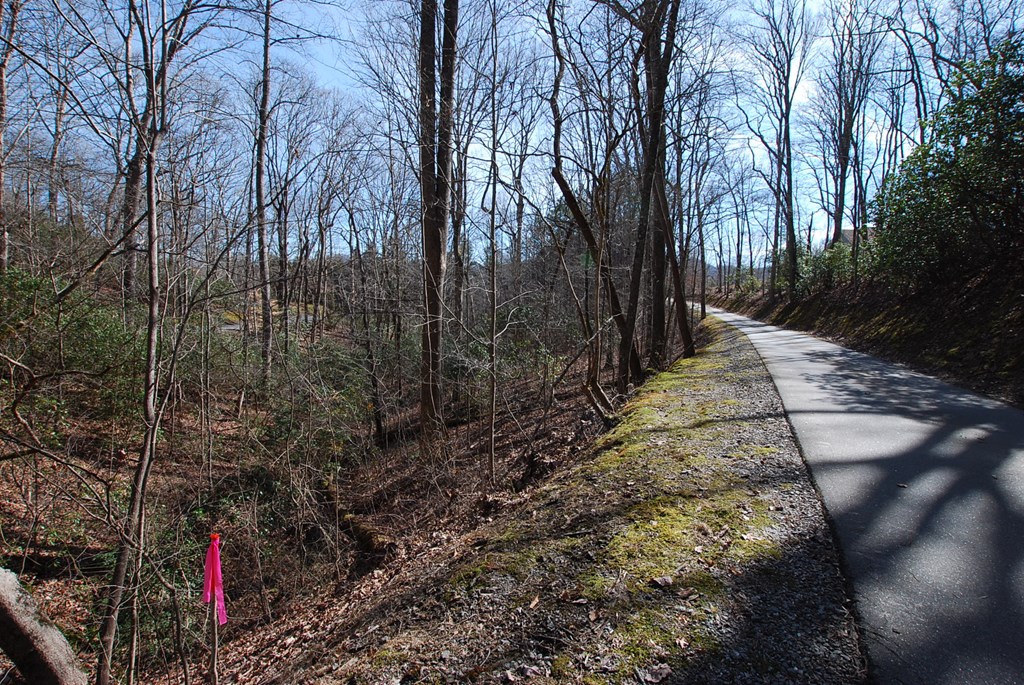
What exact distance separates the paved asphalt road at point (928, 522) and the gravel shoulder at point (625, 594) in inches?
7.0

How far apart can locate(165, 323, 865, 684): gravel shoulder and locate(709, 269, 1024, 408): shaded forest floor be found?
17.0 ft

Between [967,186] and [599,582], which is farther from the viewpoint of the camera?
A: [967,186]

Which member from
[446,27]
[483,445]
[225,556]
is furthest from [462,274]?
[225,556]

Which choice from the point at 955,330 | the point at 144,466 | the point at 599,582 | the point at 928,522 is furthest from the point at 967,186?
the point at 144,466

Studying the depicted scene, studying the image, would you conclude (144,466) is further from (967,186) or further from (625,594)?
(967,186)

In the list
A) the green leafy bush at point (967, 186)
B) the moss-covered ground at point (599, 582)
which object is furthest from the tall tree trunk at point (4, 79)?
the green leafy bush at point (967, 186)

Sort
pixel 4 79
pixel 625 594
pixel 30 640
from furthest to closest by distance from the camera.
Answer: pixel 4 79 → pixel 30 640 → pixel 625 594

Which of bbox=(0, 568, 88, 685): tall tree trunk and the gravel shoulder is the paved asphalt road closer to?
the gravel shoulder

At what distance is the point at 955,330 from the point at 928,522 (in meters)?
9.54

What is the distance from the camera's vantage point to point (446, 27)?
8.30 meters

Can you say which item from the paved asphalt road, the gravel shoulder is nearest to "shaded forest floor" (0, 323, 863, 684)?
the gravel shoulder

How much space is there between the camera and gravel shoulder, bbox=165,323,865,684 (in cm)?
238

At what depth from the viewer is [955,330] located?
10383mm

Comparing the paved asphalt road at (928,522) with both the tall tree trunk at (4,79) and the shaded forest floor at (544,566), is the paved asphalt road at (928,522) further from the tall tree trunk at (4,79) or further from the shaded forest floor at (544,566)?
the tall tree trunk at (4,79)
